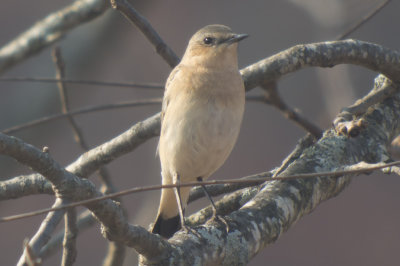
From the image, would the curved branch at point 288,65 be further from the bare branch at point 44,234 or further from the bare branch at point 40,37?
the bare branch at point 40,37

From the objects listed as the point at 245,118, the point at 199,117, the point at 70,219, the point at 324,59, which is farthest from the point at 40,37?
the point at 245,118

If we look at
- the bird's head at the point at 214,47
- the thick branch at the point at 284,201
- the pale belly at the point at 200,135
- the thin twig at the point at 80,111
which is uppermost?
the bird's head at the point at 214,47

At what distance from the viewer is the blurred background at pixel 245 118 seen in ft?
24.8

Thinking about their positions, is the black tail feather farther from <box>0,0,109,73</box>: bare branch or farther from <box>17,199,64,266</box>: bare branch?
<box>0,0,109,73</box>: bare branch

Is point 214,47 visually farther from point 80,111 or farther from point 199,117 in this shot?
point 80,111

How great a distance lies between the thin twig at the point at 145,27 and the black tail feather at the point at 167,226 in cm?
103

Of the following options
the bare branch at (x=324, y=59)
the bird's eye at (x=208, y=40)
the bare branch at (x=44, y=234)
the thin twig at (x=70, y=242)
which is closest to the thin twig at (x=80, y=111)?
the bird's eye at (x=208, y=40)

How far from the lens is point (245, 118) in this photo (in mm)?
10055

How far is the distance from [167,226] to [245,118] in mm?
5554

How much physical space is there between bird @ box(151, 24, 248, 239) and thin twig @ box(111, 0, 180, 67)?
0.21 m

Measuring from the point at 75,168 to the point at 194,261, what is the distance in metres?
1.41

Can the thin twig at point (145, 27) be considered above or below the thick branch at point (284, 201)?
above

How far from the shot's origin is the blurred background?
7.55 metres

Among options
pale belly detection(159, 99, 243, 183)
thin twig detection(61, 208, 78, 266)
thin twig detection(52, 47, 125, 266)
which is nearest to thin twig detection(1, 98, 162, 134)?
thin twig detection(52, 47, 125, 266)
